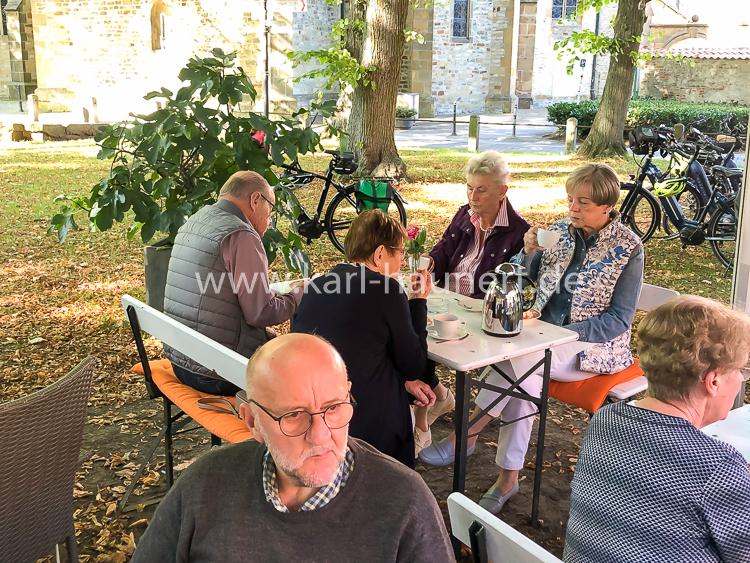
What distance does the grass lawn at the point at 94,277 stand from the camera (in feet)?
15.0

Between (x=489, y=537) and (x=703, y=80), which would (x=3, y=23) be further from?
(x=489, y=537)

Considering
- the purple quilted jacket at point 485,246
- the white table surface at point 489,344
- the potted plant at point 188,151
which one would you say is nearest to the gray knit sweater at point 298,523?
the white table surface at point 489,344

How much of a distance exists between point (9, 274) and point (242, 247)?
17.1ft

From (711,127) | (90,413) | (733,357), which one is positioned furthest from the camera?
(711,127)

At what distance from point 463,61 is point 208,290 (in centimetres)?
2827

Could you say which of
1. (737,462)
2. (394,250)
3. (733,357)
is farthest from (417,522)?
(394,250)

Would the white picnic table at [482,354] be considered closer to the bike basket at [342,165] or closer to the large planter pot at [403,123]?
the bike basket at [342,165]

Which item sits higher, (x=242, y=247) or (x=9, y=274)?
(x=242, y=247)

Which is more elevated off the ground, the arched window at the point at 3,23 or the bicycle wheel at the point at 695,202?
the arched window at the point at 3,23

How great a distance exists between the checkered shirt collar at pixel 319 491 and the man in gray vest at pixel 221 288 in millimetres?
1687

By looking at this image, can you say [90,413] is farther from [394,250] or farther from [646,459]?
[646,459]

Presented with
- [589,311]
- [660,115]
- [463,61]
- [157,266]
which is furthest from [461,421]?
[463,61]

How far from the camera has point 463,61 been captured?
30031 millimetres

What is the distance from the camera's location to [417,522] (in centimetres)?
163
